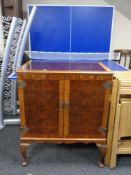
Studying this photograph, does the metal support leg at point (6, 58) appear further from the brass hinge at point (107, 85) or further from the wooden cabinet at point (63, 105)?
the brass hinge at point (107, 85)

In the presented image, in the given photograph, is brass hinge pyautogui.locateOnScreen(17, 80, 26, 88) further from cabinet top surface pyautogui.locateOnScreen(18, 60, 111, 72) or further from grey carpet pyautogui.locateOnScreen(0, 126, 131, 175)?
grey carpet pyautogui.locateOnScreen(0, 126, 131, 175)

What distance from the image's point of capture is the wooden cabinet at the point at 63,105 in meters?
1.43

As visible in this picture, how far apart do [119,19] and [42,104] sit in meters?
2.26

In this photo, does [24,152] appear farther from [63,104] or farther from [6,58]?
[6,58]

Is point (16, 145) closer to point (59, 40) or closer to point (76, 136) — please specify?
point (76, 136)

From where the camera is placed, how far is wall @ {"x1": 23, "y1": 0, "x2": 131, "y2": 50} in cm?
290

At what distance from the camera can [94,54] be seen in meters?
2.81

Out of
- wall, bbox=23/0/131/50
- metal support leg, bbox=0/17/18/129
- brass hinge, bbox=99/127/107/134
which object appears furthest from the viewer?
wall, bbox=23/0/131/50

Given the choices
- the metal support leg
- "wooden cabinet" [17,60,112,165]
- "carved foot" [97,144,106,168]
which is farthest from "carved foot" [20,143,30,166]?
the metal support leg

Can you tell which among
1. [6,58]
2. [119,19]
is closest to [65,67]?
[6,58]

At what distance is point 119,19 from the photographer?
3023mm

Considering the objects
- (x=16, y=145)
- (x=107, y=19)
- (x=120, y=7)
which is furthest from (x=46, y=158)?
(x=120, y=7)

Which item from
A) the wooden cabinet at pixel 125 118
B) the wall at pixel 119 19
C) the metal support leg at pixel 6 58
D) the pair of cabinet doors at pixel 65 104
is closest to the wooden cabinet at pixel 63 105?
the pair of cabinet doors at pixel 65 104

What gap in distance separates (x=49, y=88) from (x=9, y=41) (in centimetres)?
86
